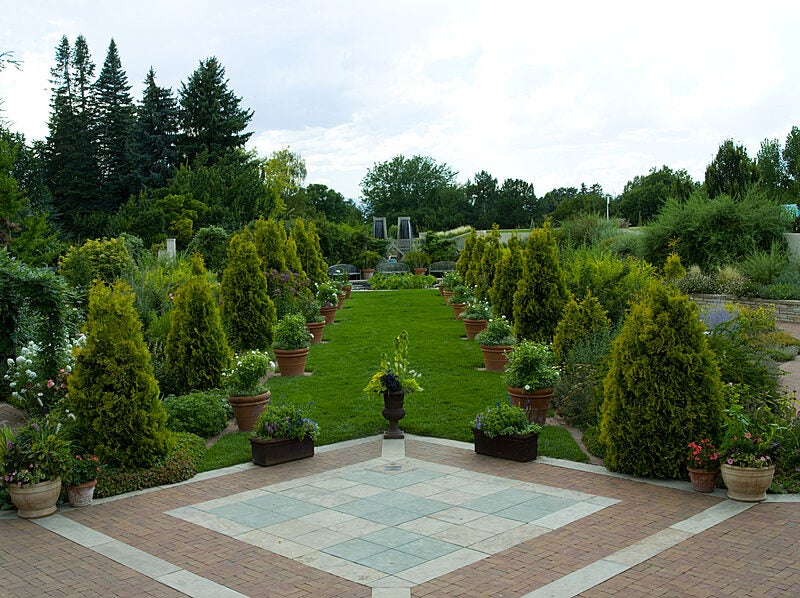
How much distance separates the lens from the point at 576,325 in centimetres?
1088

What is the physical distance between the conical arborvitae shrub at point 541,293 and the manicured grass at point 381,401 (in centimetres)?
122

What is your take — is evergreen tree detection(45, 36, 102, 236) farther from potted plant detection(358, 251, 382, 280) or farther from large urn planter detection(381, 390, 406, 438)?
large urn planter detection(381, 390, 406, 438)

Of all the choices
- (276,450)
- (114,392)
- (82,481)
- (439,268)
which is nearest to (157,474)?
(82,481)

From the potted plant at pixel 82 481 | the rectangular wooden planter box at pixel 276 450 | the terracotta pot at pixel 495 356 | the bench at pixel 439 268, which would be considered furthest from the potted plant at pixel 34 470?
the bench at pixel 439 268

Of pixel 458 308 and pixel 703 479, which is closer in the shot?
pixel 703 479

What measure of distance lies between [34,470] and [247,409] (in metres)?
3.24

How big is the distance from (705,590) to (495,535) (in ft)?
5.50

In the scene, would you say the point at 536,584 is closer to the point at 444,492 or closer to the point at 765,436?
the point at 444,492

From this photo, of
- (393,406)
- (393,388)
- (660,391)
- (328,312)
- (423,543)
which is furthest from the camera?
(328,312)

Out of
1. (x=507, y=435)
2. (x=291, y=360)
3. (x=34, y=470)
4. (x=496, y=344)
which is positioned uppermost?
(x=496, y=344)

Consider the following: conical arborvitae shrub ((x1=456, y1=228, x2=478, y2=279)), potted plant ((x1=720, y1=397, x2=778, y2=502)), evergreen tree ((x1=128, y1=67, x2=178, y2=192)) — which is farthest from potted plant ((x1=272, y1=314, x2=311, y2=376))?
evergreen tree ((x1=128, y1=67, x2=178, y2=192))

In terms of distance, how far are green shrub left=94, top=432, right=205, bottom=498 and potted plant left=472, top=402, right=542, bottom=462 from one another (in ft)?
10.6

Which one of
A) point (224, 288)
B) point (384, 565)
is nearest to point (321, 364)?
point (224, 288)

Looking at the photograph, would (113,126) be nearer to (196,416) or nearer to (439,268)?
(439,268)
